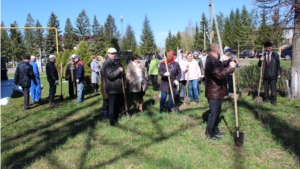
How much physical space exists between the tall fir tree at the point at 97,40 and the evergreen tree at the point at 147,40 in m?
11.4

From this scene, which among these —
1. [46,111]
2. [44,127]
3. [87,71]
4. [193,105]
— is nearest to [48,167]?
[44,127]

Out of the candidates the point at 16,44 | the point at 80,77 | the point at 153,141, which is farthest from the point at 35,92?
the point at 16,44

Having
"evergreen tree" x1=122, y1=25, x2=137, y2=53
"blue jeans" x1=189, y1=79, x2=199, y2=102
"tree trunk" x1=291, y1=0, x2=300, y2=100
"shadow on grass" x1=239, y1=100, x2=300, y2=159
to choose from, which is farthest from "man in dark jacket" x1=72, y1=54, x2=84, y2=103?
"evergreen tree" x1=122, y1=25, x2=137, y2=53

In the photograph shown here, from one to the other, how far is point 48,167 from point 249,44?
55427mm

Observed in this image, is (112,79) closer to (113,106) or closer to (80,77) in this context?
(113,106)

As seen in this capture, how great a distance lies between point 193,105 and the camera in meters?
8.48

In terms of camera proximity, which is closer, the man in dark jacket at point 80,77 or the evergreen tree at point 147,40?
the man in dark jacket at point 80,77

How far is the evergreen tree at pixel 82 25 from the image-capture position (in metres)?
69.3

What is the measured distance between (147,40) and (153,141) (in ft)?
231

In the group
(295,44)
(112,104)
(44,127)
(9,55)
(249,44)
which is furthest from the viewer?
(9,55)

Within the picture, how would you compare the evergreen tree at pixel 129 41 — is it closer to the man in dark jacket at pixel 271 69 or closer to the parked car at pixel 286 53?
the parked car at pixel 286 53

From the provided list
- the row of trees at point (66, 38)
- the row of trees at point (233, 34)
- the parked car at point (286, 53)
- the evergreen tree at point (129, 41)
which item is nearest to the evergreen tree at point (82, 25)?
the row of trees at point (66, 38)

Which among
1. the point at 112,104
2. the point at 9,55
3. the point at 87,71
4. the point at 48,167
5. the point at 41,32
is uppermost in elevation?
the point at 41,32

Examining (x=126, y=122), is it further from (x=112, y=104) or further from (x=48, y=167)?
(x=48, y=167)
